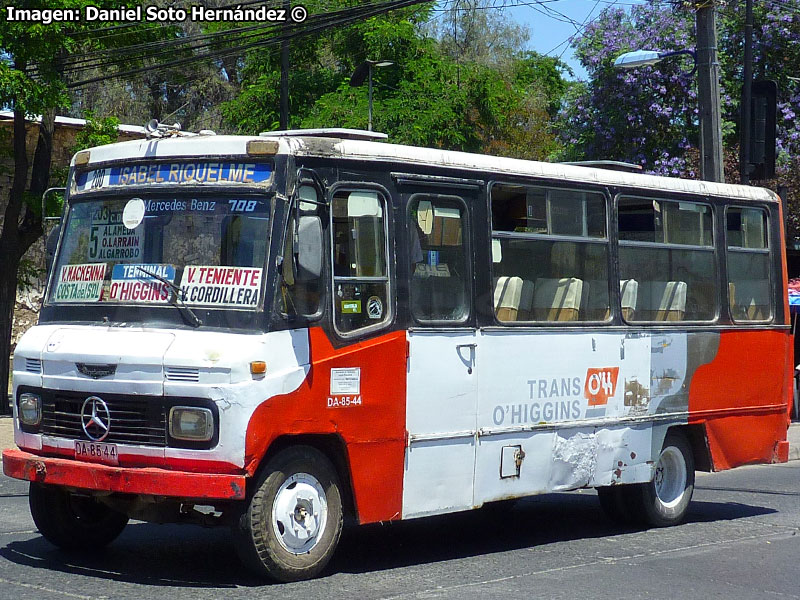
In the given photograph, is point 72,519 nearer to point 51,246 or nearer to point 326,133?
point 51,246

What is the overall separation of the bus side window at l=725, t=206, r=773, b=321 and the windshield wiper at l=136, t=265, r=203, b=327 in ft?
18.8

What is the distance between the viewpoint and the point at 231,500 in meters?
7.10

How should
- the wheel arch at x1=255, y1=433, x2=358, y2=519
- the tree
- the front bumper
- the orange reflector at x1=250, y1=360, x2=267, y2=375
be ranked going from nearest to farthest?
the front bumper < the orange reflector at x1=250, y1=360, x2=267, y2=375 < the wheel arch at x1=255, y1=433, x2=358, y2=519 < the tree

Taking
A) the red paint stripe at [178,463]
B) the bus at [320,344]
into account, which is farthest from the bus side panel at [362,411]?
the red paint stripe at [178,463]

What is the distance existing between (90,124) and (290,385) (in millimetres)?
13457

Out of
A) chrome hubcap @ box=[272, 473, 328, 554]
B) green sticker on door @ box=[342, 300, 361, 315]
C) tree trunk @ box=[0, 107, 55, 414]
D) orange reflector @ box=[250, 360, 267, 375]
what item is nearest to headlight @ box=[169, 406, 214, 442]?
orange reflector @ box=[250, 360, 267, 375]

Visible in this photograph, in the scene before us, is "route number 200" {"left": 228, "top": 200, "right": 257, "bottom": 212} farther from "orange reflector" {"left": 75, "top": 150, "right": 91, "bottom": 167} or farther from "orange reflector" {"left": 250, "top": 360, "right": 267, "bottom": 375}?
"orange reflector" {"left": 75, "top": 150, "right": 91, "bottom": 167}

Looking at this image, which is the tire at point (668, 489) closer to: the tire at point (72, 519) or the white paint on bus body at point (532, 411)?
the white paint on bus body at point (532, 411)

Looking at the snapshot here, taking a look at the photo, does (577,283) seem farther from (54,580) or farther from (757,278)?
(54,580)

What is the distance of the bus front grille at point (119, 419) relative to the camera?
709 centimetres

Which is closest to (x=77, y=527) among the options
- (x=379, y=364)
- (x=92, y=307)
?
(x=92, y=307)

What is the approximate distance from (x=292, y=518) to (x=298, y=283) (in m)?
1.44

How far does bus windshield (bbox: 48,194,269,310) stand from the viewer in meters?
7.32

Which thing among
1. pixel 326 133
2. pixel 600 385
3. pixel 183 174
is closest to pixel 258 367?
pixel 183 174
